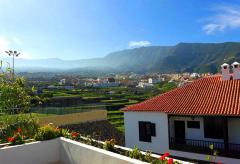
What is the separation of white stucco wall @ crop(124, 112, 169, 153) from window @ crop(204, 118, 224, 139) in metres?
2.24

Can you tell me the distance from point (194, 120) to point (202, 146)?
162 cm

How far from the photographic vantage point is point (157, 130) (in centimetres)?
1902

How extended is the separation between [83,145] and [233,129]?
12.5 metres

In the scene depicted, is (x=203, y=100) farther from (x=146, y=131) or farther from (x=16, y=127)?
(x=16, y=127)

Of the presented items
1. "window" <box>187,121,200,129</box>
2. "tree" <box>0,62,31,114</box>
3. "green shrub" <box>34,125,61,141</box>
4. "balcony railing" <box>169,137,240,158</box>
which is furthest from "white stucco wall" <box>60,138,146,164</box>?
"window" <box>187,121,200,129</box>

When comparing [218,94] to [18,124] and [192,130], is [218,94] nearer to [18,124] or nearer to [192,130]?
[192,130]

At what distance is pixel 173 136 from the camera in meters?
19.2

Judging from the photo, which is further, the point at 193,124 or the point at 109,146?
the point at 193,124

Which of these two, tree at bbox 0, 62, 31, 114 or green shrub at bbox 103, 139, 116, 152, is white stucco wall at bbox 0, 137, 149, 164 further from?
tree at bbox 0, 62, 31, 114

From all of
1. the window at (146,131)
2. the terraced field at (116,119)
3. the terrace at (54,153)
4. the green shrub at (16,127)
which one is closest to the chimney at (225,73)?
the window at (146,131)

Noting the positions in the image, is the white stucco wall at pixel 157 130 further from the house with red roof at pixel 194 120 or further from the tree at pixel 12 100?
the tree at pixel 12 100

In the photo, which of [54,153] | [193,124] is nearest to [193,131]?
[193,124]

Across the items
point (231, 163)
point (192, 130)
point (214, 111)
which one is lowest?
point (231, 163)

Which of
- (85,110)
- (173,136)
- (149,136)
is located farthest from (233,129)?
(85,110)
